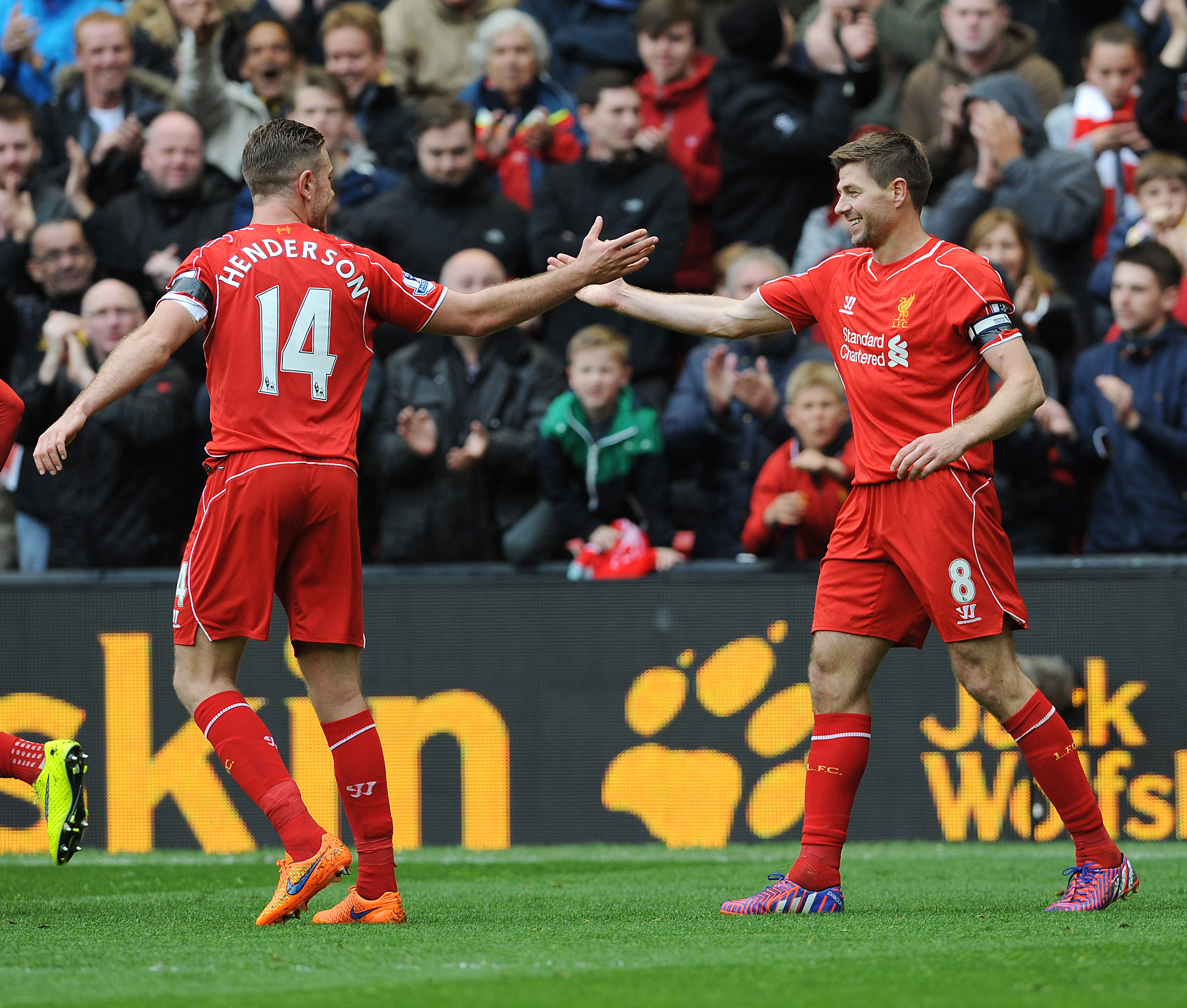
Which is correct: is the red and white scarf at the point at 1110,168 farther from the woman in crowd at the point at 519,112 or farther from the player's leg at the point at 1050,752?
the player's leg at the point at 1050,752

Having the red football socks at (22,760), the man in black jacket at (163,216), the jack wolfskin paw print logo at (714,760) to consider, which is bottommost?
the jack wolfskin paw print logo at (714,760)

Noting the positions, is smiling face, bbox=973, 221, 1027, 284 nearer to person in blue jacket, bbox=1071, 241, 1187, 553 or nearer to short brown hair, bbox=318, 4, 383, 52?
person in blue jacket, bbox=1071, 241, 1187, 553

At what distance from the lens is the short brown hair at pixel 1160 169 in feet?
30.2

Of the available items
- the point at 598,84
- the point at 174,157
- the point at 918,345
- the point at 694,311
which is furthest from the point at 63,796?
the point at 598,84

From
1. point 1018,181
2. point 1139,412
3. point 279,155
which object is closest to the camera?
point 279,155

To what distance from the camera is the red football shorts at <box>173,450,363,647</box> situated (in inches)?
200

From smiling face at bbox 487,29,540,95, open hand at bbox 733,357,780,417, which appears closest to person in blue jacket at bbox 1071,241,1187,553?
open hand at bbox 733,357,780,417

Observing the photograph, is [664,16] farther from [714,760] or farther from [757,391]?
[714,760]

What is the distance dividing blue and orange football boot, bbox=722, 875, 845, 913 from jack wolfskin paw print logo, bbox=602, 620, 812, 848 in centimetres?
283

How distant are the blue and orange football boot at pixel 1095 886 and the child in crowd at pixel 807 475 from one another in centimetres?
→ 295

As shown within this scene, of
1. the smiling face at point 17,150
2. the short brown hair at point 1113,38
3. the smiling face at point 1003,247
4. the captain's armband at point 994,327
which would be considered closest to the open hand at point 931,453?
Result: the captain's armband at point 994,327

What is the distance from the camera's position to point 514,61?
34.6 feet

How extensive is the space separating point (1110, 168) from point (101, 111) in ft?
20.9

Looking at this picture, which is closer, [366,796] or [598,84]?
[366,796]
